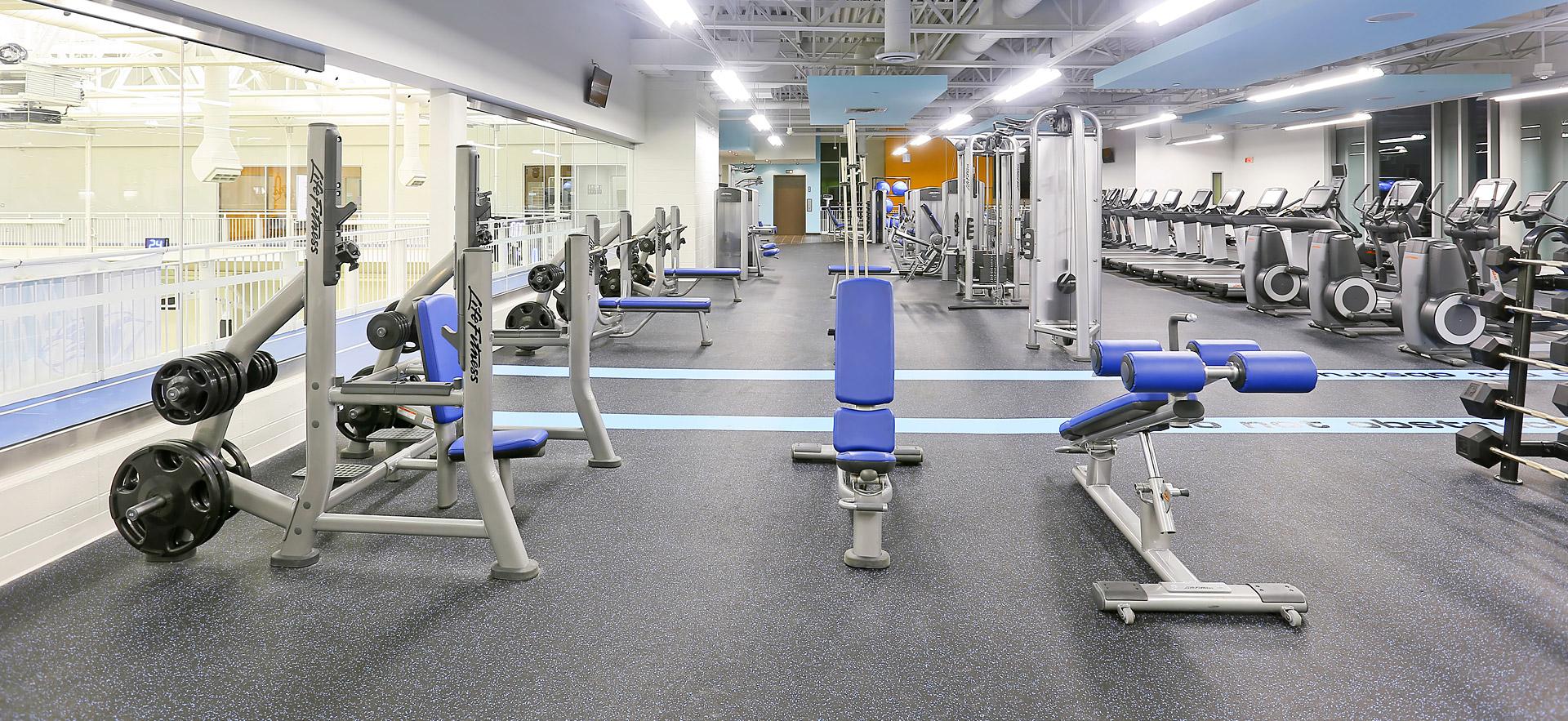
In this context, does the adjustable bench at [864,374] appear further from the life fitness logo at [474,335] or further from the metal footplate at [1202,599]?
the life fitness logo at [474,335]

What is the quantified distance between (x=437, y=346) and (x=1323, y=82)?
11.1 m

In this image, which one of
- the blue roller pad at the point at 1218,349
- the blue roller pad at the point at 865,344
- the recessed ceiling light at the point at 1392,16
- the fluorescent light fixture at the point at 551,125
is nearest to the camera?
the blue roller pad at the point at 1218,349

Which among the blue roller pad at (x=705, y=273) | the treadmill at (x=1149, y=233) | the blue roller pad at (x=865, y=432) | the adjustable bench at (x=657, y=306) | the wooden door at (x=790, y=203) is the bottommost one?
the blue roller pad at (x=865, y=432)

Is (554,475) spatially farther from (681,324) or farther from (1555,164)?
(1555,164)

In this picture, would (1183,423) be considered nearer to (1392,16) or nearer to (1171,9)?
(1171,9)

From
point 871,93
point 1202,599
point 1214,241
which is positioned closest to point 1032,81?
point 871,93

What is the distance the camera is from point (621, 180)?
44.4ft

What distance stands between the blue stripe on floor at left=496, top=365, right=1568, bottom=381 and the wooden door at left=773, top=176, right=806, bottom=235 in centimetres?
2558

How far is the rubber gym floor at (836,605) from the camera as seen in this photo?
2270 mm

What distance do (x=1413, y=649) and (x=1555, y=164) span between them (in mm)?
14091

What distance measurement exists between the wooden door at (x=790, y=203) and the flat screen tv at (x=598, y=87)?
→ 2134 centimetres

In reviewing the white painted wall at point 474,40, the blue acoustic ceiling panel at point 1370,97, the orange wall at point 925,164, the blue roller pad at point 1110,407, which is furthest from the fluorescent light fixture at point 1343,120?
the blue roller pad at point 1110,407

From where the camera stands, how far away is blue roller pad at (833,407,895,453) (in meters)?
3.16

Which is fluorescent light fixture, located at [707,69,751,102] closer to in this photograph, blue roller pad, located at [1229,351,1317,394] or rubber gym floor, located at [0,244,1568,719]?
rubber gym floor, located at [0,244,1568,719]
